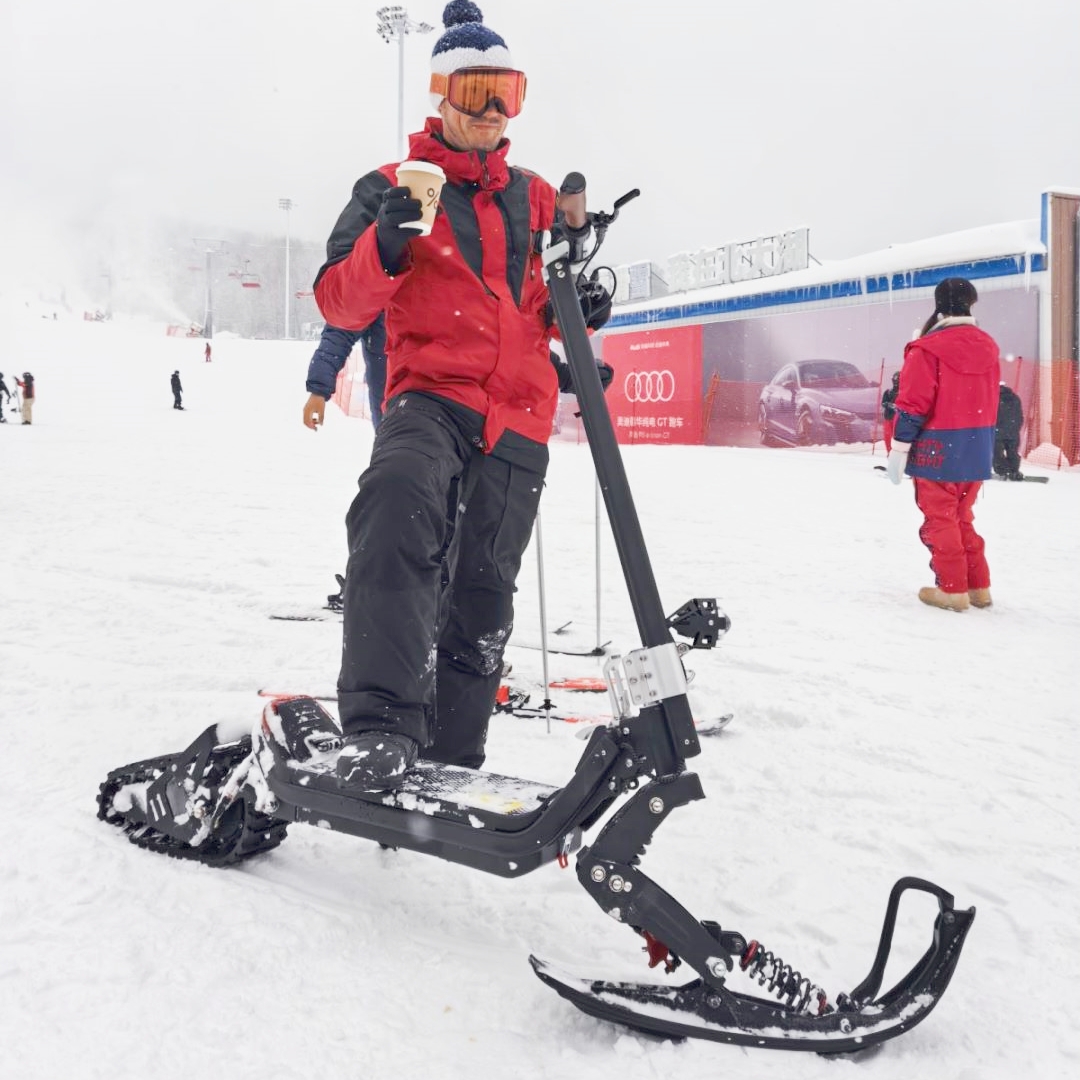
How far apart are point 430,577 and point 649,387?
842 inches

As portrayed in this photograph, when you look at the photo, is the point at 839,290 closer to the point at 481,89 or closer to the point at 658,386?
the point at 658,386

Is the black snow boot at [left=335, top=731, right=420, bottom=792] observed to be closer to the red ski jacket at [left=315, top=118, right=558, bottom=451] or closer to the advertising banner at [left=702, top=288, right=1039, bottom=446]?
the red ski jacket at [left=315, top=118, right=558, bottom=451]

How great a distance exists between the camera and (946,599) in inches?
200

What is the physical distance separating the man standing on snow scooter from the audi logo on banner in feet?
66.1

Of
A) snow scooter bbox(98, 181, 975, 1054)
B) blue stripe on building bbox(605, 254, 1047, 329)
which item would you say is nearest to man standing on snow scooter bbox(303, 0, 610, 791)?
snow scooter bbox(98, 181, 975, 1054)

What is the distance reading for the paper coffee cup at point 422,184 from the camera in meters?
1.68

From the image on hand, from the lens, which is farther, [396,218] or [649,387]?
[649,387]

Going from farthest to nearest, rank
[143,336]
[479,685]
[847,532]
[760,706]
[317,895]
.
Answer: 1. [143,336]
2. [847,532]
3. [760,706]
4. [479,685]
5. [317,895]

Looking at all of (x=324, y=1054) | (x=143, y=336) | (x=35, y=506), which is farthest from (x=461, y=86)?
(x=143, y=336)

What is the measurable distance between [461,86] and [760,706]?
92.0 inches

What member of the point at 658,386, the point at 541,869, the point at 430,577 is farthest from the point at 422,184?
the point at 658,386

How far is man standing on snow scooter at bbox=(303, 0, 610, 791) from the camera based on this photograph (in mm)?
1766

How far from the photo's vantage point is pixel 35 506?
321 inches

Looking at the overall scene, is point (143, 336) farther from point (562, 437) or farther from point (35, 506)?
point (35, 506)
